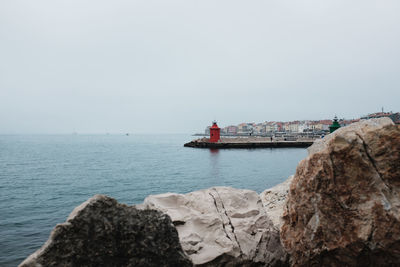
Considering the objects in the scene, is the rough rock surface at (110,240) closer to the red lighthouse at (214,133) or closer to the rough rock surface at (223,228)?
the rough rock surface at (223,228)

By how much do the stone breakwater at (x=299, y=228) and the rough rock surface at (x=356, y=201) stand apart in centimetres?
1

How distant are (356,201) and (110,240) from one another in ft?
10.3

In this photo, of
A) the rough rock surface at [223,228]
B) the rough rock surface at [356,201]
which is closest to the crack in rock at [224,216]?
the rough rock surface at [223,228]

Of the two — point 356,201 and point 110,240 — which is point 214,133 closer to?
point 356,201

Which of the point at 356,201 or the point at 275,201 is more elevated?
the point at 356,201

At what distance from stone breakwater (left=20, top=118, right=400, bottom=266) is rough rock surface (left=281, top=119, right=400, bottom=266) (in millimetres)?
11

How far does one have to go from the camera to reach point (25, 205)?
15062mm

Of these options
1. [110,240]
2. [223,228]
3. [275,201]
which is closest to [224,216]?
[223,228]

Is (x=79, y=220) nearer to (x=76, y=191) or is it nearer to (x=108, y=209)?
(x=108, y=209)

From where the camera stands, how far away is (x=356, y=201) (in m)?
3.63

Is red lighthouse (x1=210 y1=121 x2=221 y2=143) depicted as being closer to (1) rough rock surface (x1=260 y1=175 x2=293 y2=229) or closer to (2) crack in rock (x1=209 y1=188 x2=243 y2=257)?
(1) rough rock surface (x1=260 y1=175 x2=293 y2=229)

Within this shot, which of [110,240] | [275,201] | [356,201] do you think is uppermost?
[356,201]

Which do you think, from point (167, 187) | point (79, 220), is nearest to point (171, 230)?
point (79, 220)

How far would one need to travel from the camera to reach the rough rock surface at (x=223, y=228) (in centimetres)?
434
